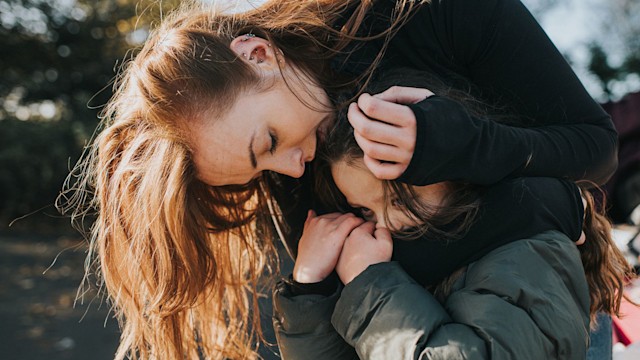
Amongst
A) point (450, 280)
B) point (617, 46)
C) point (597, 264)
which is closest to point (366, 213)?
point (450, 280)

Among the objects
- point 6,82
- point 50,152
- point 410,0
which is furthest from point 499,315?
point 6,82

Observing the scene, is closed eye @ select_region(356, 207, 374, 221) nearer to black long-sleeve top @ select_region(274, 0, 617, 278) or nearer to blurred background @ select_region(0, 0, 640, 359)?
black long-sleeve top @ select_region(274, 0, 617, 278)

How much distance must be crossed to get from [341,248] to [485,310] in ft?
1.80

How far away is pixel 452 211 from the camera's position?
197cm

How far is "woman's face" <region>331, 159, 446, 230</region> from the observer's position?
196 centimetres

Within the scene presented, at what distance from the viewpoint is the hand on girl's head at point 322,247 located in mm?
2018

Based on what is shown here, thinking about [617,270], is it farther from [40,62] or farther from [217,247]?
[40,62]

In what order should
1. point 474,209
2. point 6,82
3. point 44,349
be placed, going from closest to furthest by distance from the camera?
point 474,209 < point 44,349 < point 6,82

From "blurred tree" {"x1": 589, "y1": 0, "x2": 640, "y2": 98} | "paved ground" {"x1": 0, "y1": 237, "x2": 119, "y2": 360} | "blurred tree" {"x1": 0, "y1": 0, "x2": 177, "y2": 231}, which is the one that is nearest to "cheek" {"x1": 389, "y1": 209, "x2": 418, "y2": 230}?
"paved ground" {"x1": 0, "y1": 237, "x2": 119, "y2": 360}

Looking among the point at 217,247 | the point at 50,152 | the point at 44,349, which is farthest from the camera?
the point at 50,152

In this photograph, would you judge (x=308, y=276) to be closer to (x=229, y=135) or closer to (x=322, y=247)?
(x=322, y=247)

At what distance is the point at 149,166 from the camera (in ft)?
6.70

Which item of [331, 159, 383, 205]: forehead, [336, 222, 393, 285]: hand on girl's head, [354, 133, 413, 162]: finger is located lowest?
[336, 222, 393, 285]: hand on girl's head

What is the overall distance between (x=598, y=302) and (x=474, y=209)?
0.59m
